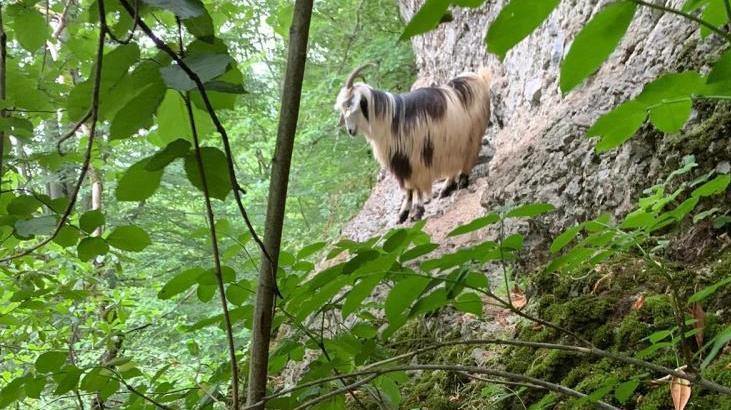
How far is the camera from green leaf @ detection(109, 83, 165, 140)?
2.07 ft

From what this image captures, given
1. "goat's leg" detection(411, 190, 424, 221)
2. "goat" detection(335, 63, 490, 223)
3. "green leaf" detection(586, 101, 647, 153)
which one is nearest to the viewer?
"green leaf" detection(586, 101, 647, 153)

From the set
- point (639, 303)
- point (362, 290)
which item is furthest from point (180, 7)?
point (639, 303)

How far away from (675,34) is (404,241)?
247cm

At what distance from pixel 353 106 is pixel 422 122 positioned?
68 centimetres

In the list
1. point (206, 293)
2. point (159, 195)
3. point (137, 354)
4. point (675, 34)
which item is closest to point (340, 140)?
point (159, 195)

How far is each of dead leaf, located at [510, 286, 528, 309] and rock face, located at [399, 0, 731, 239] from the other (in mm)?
380

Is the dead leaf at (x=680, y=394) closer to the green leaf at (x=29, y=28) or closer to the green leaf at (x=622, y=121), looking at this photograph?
the green leaf at (x=622, y=121)

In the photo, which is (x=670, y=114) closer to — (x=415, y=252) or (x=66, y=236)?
(x=415, y=252)

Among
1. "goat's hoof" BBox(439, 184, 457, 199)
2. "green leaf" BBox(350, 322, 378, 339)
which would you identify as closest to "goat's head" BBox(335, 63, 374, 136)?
"goat's hoof" BBox(439, 184, 457, 199)

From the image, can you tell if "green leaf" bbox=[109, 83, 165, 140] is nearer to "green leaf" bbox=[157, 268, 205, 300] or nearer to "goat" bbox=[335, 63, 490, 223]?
"green leaf" bbox=[157, 268, 205, 300]

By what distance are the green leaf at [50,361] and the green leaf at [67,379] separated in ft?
0.05

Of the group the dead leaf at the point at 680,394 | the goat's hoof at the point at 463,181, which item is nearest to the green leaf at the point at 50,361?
the dead leaf at the point at 680,394

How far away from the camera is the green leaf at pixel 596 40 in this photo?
0.53 meters

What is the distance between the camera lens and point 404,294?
846 mm
